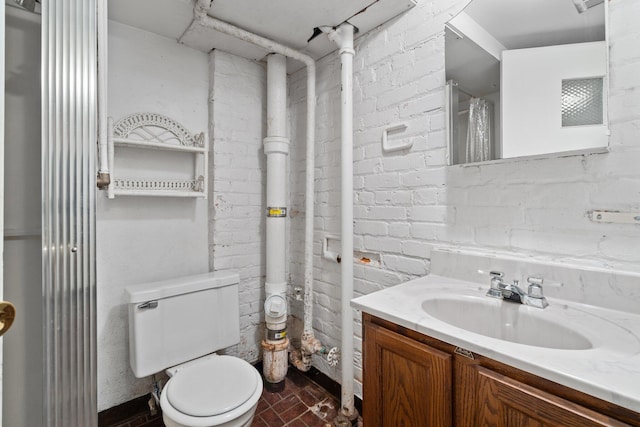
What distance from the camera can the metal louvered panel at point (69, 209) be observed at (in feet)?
2.64

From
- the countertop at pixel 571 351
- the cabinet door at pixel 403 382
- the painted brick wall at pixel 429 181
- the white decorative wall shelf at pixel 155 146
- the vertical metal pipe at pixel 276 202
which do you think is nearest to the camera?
the countertop at pixel 571 351

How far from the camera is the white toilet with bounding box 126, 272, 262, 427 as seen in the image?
44.6 inches

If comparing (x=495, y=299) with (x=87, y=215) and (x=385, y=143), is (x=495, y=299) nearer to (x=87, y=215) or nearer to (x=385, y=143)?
(x=385, y=143)

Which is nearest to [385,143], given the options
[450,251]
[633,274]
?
[450,251]

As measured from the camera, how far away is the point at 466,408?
0.73m

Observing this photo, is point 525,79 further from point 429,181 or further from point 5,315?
point 5,315

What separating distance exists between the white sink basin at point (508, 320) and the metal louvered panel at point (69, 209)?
1090 millimetres

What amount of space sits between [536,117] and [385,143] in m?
0.63

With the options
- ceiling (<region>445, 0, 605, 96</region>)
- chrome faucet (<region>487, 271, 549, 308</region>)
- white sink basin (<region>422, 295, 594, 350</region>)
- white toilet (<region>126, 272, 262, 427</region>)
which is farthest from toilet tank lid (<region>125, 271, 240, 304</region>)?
ceiling (<region>445, 0, 605, 96</region>)

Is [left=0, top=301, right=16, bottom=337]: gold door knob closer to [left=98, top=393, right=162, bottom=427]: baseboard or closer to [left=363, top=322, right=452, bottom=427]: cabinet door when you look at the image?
[left=363, top=322, right=452, bottom=427]: cabinet door

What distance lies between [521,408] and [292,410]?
4.39 ft

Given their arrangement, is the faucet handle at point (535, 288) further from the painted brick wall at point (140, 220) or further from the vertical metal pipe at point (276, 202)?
the painted brick wall at point (140, 220)

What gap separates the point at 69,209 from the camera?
0.84m

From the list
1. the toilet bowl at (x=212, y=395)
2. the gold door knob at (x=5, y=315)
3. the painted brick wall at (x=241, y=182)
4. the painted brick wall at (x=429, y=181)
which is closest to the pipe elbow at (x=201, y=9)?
the painted brick wall at (x=241, y=182)
